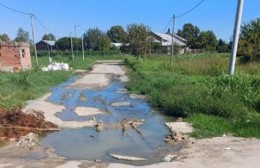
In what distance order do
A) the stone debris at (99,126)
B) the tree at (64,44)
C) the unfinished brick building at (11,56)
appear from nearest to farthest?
the stone debris at (99,126) < the unfinished brick building at (11,56) < the tree at (64,44)

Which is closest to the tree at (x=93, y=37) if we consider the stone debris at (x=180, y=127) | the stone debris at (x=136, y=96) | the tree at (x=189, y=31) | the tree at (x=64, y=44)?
the tree at (x=64, y=44)

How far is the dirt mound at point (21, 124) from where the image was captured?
10023 millimetres

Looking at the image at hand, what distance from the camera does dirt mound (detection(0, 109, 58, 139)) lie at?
1002 centimetres

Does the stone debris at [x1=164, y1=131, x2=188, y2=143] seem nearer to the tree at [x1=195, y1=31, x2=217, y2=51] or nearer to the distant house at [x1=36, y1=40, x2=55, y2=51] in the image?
the tree at [x1=195, y1=31, x2=217, y2=51]

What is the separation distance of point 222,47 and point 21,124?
7061 cm

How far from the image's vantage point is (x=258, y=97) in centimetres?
1302

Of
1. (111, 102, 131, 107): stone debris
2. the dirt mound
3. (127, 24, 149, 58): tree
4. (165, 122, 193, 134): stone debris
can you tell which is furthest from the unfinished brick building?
(127, 24, 149, 58): tree

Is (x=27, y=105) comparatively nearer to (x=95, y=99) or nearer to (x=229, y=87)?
(x=95, y=99)

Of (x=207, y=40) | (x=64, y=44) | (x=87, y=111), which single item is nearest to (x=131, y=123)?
(x=87, y=111)

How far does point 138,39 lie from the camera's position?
5175cm

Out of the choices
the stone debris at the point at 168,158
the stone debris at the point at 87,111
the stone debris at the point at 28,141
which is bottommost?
the stone debris at the point at 87,111

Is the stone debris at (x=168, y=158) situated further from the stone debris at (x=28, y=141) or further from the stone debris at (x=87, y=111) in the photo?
the stone debris at (x=87, y=111)

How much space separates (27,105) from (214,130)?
8.16 meters

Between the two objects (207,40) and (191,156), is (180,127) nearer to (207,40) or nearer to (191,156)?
(191,156)
